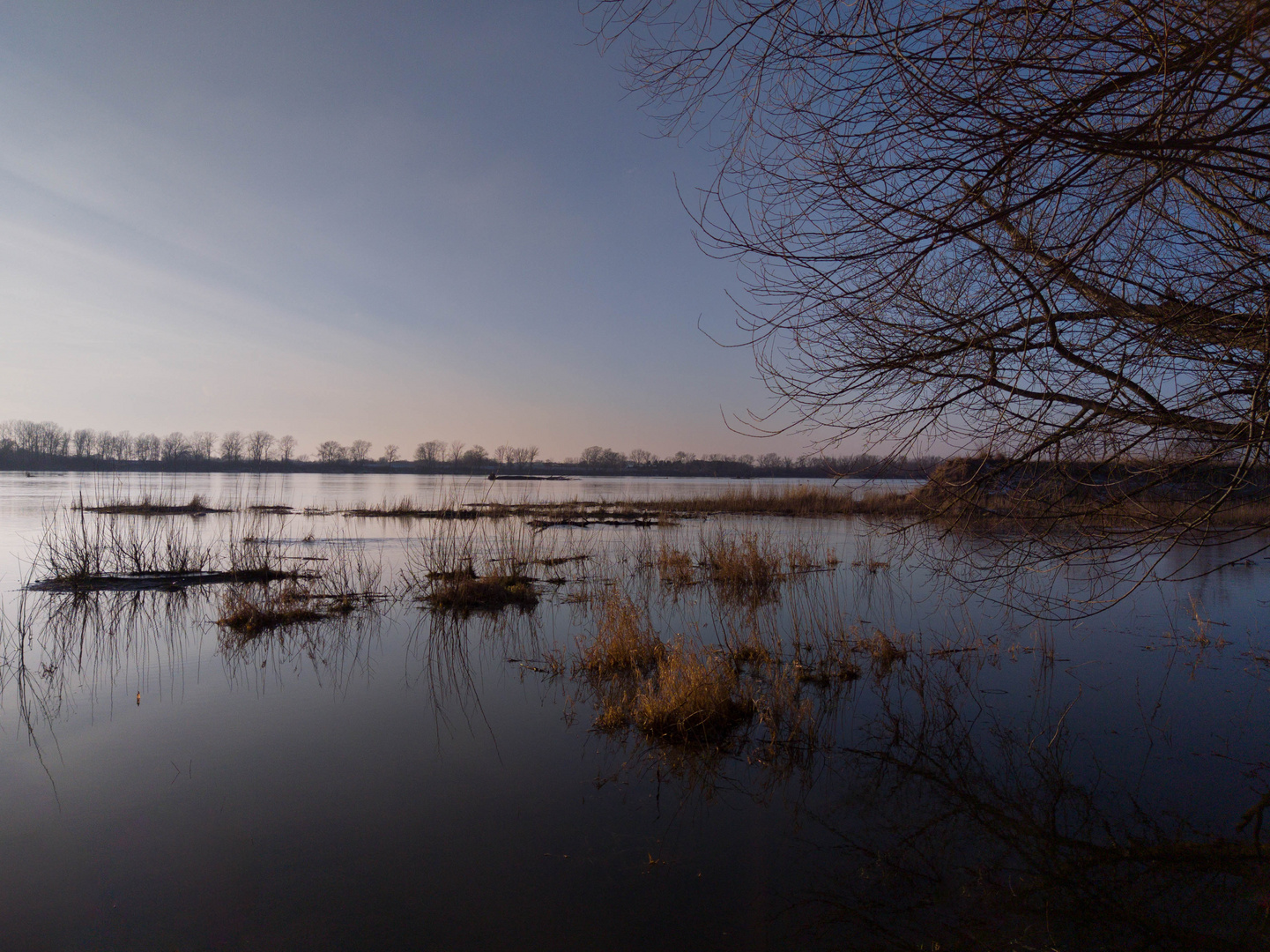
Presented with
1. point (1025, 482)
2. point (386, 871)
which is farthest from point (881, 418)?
point (386, 871)

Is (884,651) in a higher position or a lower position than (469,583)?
lower

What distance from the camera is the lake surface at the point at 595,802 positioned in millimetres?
3117

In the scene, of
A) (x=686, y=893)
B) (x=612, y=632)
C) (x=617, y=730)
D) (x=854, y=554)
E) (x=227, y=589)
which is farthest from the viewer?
(x=854, y=554)

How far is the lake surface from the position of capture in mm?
3117

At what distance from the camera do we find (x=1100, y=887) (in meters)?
3.38

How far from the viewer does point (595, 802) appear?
4.26 meters

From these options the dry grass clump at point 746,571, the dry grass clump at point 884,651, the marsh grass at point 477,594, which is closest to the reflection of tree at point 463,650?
the marsh grass at point 477,594

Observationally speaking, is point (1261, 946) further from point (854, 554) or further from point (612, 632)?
point (854, 554)

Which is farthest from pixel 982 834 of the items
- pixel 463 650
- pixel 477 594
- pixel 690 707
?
pixel 477 594

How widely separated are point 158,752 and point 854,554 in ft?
48.2

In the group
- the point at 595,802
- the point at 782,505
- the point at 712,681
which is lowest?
the point at 595,802

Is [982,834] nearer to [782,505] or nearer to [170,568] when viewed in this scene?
[170,568]

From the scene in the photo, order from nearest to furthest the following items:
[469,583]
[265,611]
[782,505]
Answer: [265,611] < [469,583] < [782,505]

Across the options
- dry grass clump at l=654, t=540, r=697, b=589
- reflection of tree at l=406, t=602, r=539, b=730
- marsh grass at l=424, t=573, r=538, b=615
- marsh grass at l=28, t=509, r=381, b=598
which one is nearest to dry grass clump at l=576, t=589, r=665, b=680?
reflection of tree at l=406, t=602, r=539, b=730
